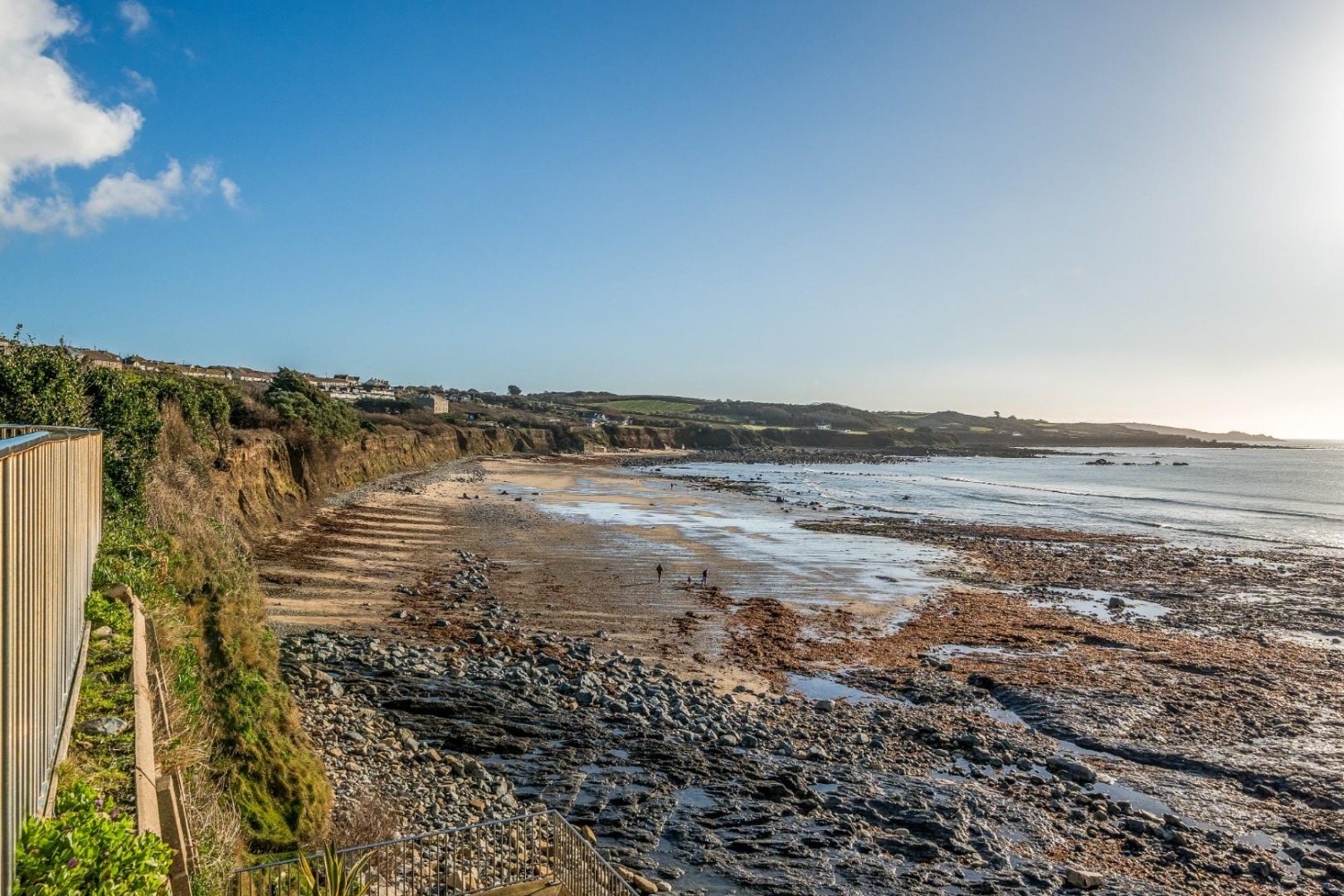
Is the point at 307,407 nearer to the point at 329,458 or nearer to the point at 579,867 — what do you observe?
the point at 329,458

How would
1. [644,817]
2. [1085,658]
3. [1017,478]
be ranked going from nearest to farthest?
[644,817] → [1085,658] → [1017,478]

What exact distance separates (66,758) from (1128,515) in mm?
72086

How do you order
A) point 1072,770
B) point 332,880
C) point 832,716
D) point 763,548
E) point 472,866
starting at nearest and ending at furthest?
point 332,880 → point 472,866 → point 1072,770 → point 832,716 → point 763,548

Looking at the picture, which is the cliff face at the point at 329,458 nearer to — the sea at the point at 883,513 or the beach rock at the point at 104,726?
the sea at the point at 883,513

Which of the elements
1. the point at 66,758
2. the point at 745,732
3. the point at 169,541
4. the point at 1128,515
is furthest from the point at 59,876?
the point at 1128,515

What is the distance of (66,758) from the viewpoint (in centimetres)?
655

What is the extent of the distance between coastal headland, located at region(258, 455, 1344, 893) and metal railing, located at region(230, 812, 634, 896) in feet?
3.72

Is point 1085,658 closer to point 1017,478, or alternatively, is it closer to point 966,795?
point 966,795

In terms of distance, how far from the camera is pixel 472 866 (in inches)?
406

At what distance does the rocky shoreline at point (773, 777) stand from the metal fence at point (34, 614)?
607cm

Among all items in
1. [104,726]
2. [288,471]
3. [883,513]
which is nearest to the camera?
[104,726]

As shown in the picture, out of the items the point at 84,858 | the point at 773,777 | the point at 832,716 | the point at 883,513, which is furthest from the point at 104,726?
the point at 883,513

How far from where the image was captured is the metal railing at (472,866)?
28.9 ft

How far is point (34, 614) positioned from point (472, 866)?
6.80 meters
